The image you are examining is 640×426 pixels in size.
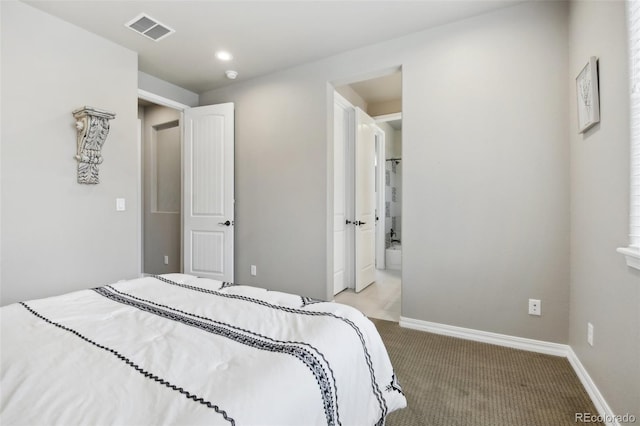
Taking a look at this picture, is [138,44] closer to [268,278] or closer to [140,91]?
[140,91]

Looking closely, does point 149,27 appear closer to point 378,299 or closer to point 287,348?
point 287,348

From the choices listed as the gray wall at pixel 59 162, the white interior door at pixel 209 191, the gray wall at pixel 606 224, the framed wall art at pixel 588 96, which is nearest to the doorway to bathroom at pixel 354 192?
the white interior door at pixel 209 191

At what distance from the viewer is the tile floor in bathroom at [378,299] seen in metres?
3.19

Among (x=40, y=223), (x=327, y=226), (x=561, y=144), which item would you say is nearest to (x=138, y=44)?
(x=40, y=223)

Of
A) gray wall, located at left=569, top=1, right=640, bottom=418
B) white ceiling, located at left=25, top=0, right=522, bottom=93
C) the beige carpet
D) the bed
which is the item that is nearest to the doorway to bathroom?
white ceiling, located at left=25, top=0, right=522, bottom=93

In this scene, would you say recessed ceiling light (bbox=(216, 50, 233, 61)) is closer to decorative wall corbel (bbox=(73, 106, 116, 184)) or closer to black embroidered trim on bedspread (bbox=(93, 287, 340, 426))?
decorative wall corbel (bbox=(73, 106, 116, 184))

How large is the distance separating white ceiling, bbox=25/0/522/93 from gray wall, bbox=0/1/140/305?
219 mm

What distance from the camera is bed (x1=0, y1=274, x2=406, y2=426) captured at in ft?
2.36

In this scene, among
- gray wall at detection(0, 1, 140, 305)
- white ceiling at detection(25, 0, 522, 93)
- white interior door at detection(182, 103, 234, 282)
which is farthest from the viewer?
white interior door at detection(182, 103, 234, 282)

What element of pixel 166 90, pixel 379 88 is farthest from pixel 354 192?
pixel 166 90

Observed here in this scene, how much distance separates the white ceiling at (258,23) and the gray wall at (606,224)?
1.00 meters

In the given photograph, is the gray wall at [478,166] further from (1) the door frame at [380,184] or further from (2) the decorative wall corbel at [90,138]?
(1) the door frame at [380,184]

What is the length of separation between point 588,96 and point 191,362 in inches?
94.4

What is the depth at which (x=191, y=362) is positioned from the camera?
911mm
